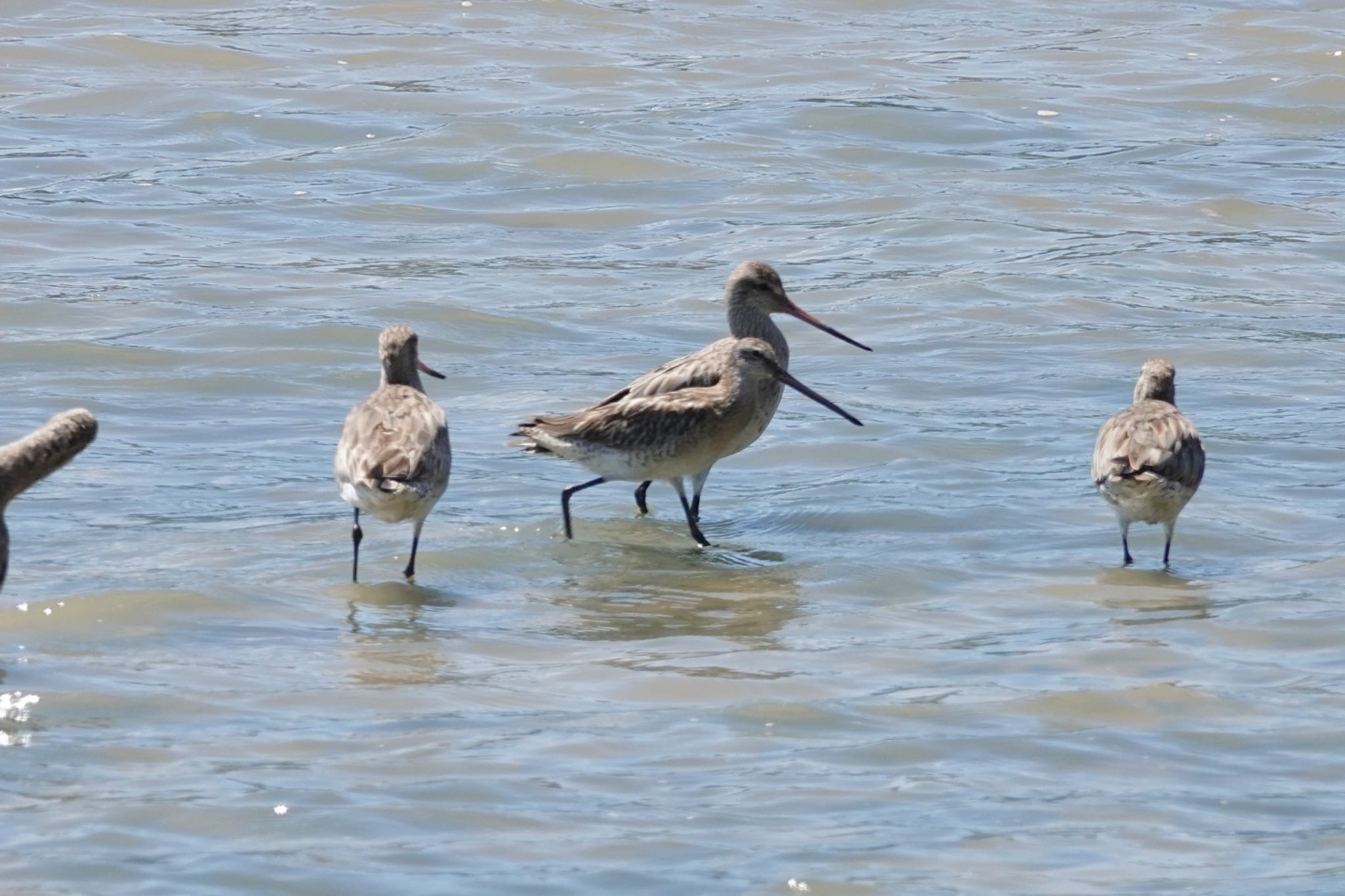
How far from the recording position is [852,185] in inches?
692

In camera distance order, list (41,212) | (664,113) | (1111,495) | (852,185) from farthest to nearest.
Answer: (664,113)
(852,185)
(41,212)
(1111,495)

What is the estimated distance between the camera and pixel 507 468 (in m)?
11.4

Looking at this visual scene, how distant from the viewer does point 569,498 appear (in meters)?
10.6

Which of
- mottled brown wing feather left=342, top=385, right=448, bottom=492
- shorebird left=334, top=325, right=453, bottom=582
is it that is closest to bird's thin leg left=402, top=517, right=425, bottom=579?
shorebird left=334, top=325, right=453, bottom=582

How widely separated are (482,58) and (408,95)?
180 cm

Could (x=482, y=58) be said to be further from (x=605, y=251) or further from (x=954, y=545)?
(x=954, y=545)

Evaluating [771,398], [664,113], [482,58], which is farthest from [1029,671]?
[482,58]

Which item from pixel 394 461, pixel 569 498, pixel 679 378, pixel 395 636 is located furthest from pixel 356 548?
pixel 679 378

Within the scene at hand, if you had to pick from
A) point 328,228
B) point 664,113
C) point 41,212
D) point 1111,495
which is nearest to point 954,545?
point 1111,495

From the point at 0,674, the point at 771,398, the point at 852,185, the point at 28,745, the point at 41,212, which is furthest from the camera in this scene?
the point at 852,185

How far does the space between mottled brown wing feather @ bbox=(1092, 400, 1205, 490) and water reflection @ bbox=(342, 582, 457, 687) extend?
2.75m

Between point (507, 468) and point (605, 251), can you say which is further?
point (605, 251)

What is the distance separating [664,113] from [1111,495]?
1028 centimetres

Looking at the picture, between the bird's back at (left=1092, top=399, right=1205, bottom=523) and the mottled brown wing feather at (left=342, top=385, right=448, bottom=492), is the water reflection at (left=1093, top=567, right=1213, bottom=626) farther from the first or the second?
the mottled brown wing feather at (left=342, top=385, right=448, bottom=492)
